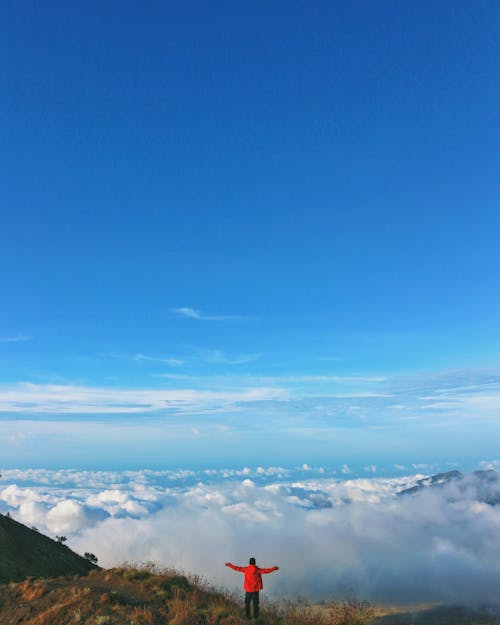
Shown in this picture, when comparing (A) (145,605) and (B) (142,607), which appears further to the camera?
(A) (145,605)

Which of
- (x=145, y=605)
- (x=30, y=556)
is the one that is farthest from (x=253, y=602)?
(x=30, y=556)

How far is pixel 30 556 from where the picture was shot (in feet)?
128

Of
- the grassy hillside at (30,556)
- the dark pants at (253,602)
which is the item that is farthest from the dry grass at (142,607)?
the grassy hillside at (30,556)

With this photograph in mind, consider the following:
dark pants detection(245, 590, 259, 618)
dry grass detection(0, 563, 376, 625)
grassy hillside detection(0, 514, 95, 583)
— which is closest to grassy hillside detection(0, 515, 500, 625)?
dry grass detection(0, 563, 376, 625)

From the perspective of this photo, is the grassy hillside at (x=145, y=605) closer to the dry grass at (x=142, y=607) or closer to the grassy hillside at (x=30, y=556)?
the dry grass at (x=142, y=607)

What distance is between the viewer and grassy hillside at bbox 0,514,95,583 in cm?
3534

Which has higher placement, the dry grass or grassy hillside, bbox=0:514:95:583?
the dry grass

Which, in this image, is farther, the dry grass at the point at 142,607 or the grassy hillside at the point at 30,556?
the grassy hillside at the point at 30,556

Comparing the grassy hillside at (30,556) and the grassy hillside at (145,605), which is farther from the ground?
the grassy hillside at (145,605)

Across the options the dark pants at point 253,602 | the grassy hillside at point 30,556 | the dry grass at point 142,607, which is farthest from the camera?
the grassy hillside at point 30,556

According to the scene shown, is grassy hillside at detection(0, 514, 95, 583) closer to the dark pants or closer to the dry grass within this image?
the dry grass

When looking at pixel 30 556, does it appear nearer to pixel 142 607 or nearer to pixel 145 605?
pixel 145 605

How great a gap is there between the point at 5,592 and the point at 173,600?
29.3 feet

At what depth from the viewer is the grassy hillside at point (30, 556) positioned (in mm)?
35344
